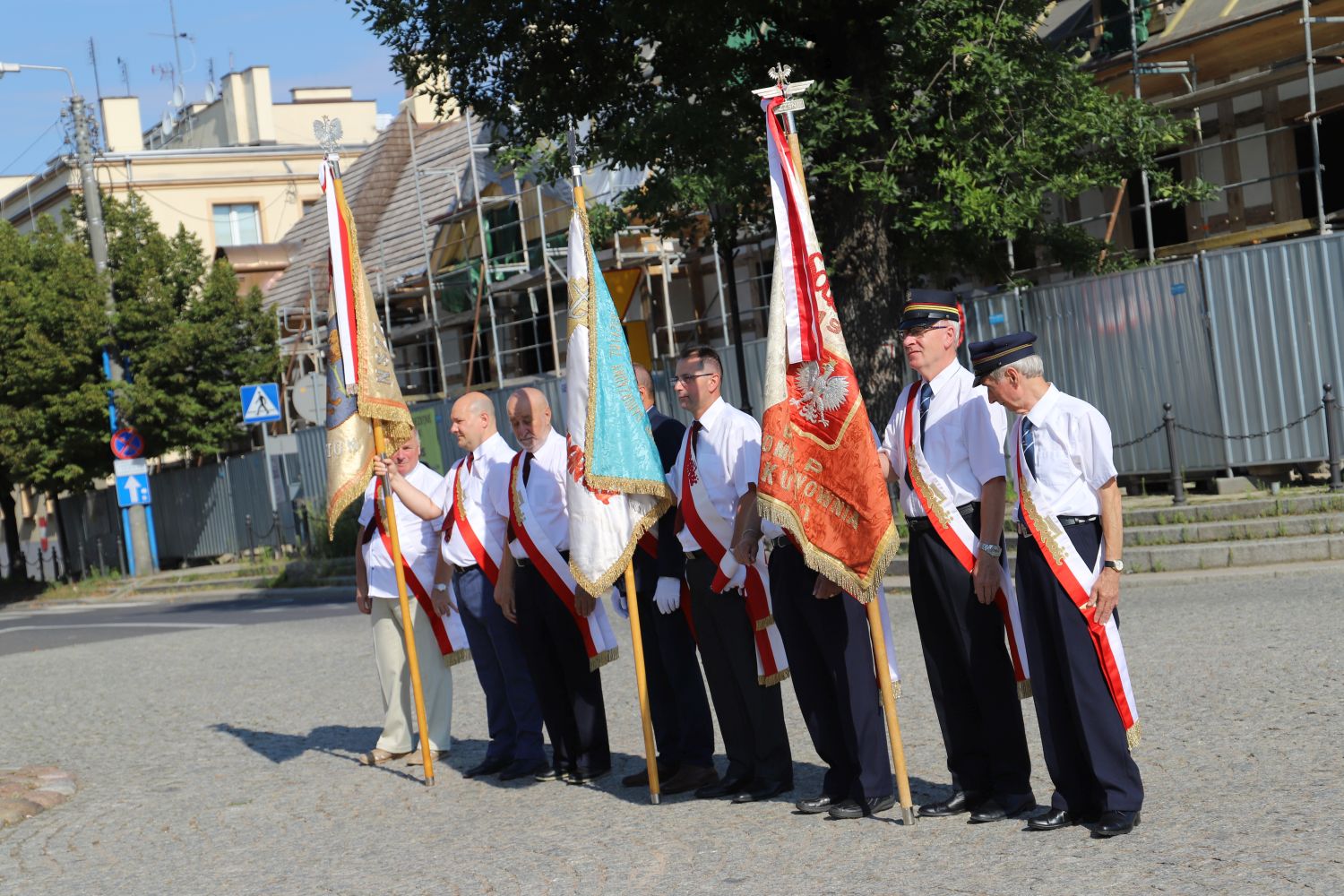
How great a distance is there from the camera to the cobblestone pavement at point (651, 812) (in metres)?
5.88

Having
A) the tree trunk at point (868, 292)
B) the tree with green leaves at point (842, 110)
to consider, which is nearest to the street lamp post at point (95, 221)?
the tree with green leaves at point (842, 110)

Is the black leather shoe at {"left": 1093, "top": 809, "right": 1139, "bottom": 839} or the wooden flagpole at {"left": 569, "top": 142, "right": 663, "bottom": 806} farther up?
the wooden flagpole at {"left": 569, "top": 142, "right": 663, "bottom": 806}

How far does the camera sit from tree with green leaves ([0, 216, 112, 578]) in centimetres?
3438

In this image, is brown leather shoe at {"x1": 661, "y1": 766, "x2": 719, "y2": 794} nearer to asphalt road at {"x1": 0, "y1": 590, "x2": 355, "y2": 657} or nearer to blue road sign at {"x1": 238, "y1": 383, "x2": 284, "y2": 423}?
asphalt road at {"x1": 0, "y1": 590, "x2": 355, "y2": 657}

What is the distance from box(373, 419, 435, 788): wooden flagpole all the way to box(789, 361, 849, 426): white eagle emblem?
2.81 metres

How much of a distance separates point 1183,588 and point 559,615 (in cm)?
728

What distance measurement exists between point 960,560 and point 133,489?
28.4 metres

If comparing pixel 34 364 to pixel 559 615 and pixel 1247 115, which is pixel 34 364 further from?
pixel 559 615

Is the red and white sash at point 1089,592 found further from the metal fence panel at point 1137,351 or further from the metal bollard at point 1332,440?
the metal fence panel at point 1137,351

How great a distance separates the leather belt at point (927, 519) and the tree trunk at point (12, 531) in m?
36.3

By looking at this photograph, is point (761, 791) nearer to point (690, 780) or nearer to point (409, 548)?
point (690, 780)

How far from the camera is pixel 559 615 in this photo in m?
8.45

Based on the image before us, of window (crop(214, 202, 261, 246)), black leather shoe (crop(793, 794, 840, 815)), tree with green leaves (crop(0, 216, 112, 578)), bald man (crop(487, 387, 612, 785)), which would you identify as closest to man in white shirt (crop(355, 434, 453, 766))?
bald man (crop(487, 387, 612, 785))

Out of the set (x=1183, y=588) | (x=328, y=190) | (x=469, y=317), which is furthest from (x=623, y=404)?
(x=469, y=317)
